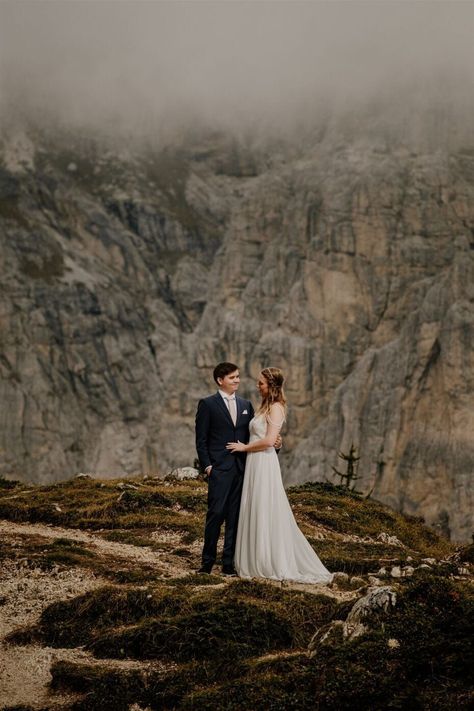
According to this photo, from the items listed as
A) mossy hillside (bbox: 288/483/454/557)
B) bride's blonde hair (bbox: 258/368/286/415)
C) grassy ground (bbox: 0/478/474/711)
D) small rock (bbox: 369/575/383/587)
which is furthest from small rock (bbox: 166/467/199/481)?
small rock (bbox: 369/575/383/587)

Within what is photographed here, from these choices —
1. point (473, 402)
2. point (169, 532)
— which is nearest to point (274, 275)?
point (473, 402)

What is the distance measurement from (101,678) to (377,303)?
154490 mm

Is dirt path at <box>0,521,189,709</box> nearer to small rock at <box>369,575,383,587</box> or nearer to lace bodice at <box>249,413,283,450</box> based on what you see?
lace bodice at <box>249,413,283,450</box>

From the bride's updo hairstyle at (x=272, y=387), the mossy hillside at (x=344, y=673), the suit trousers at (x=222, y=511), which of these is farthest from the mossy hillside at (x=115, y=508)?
the mossy hillside at (x=344, y=673)

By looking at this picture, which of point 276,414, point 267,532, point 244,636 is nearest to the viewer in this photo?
point 244,636

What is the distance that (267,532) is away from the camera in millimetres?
18562

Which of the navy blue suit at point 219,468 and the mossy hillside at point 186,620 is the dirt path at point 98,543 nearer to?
the navy blue suit at point 219,468

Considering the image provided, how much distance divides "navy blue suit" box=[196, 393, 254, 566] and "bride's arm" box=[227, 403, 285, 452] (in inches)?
10.1

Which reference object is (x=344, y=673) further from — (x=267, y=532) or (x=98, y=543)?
(x=98, y=543)

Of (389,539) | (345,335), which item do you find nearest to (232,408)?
(389,539)

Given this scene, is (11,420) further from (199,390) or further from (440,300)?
(440,300)

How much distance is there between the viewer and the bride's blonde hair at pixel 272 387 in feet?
61.4

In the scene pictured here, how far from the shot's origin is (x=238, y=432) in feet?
63.1

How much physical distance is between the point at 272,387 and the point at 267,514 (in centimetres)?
225
